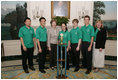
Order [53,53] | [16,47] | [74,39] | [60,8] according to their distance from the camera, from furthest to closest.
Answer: [16,47] < [60,8] < [53,53] < [74,39]

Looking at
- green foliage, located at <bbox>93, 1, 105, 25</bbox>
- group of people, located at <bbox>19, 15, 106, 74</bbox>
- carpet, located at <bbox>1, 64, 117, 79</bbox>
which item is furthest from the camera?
green foliage, located at <bbox>93, 1, 105, 25</bbox>

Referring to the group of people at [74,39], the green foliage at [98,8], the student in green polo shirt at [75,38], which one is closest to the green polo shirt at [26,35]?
the group of people at [74,39]

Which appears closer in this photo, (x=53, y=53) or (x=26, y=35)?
(x=26, y=35)

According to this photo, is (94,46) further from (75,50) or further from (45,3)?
(45,3)

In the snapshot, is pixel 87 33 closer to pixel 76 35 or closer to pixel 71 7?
pixel 76 35

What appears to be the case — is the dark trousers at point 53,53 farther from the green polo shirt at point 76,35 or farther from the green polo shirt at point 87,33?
the green polo shirt at point 87,33

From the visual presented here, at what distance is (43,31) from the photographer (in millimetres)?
3268

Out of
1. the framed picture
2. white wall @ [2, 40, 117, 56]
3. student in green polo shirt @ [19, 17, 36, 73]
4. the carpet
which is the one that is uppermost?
the framed picture

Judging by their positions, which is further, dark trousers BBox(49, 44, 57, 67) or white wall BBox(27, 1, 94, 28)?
white wall BBox(27, 1, 94, 28)

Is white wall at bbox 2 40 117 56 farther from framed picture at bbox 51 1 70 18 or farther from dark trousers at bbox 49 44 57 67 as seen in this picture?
dark trousers at bbox 49 44 57 67

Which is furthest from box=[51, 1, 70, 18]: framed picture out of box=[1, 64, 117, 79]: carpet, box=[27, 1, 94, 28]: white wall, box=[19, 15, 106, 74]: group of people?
box=[1, 64, 117, 79]: carpet

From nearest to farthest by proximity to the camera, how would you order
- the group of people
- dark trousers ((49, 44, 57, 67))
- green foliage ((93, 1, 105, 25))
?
the group of people
dark trousers ((49, 44, 57, 67))
green foliage ((93, 1, 105, 25))

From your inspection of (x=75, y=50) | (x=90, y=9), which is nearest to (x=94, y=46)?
(x=75, y=50)

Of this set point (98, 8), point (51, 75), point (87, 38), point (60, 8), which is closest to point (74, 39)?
point (87, 38)
